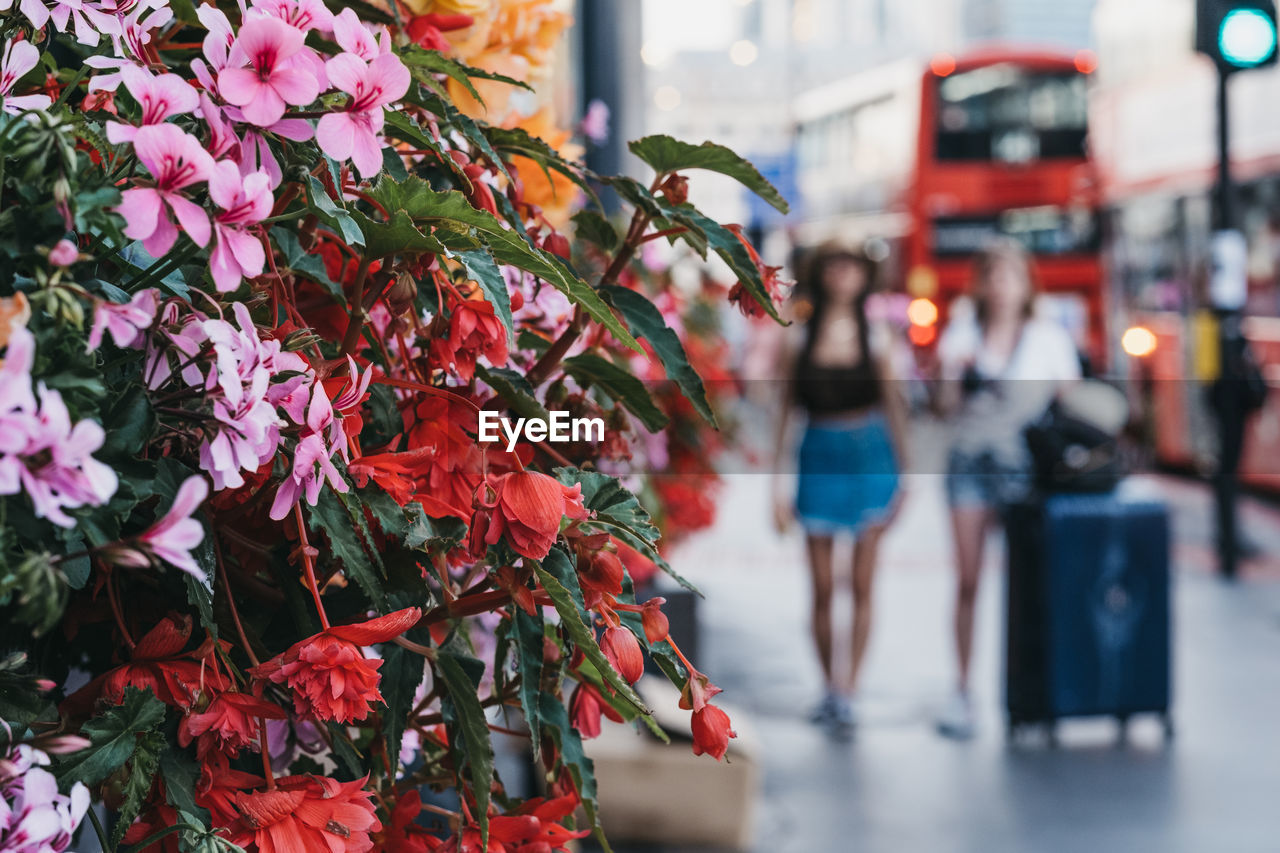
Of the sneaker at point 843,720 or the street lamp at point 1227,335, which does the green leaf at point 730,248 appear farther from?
the street lamp at point 1227,335

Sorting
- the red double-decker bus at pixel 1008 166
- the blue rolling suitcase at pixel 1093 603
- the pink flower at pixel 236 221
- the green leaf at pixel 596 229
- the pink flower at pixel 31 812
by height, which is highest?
the red double-decker bus at pixel 1008 166

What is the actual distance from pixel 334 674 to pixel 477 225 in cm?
23

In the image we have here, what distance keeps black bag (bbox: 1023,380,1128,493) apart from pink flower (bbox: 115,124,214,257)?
4515mm

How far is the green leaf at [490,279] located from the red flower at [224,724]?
0.24 metres

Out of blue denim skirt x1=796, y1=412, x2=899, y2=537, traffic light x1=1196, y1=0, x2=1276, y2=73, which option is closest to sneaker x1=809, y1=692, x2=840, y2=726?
blue denim skirt x1=796, y1=412, x2=899, y2=537

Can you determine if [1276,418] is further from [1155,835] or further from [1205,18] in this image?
[1155,835]

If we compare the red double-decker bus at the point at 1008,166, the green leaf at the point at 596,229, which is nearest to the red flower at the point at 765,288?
the green leaf at the point at 596,229

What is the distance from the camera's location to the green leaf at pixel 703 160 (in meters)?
0.92

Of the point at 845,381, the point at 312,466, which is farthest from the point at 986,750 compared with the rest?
the point at 312,466

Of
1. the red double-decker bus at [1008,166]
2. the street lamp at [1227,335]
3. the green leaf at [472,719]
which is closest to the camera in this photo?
the green leaf at [472,719]

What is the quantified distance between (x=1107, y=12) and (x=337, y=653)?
1425 centimetres

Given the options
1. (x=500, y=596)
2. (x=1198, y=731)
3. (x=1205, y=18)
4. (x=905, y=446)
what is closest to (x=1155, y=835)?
(x=1198, y=731)

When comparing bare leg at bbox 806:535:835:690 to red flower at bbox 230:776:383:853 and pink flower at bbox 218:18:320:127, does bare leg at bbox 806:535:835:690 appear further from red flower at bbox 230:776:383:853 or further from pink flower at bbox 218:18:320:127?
pink flower at bbox 218:18:320:127

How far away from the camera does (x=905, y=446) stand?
5047 millimetres
